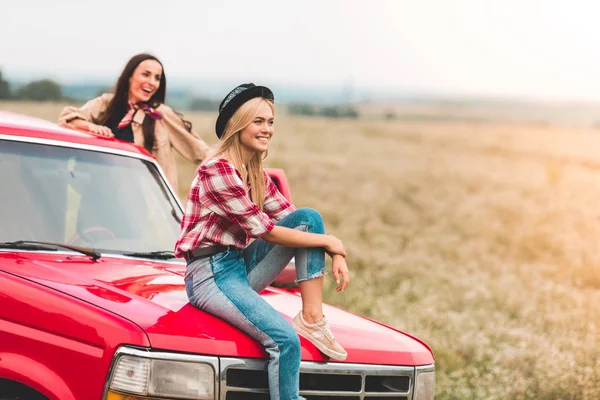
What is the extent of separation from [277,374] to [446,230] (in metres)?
18.6

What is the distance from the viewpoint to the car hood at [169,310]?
3.87 metres

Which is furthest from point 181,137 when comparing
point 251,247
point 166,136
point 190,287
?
point 190,287

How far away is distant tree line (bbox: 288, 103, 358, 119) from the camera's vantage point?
6075 centimetres

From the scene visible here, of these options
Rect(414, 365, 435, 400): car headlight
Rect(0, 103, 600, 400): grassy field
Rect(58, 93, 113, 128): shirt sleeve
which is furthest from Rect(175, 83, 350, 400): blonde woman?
Rect(0, 103, 600, 400): grassy field

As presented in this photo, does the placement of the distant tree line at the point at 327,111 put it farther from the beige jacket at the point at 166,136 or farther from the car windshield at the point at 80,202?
the car windshield at the point at 80,202

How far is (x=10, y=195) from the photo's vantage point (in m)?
5.05

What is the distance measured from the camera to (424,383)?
14.7ft

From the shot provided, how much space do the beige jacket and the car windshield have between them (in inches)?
47.5

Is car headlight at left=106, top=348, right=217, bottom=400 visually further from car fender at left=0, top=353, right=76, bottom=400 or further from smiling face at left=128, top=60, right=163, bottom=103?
smiling face at left=128, top=60, right=163, bottom=103

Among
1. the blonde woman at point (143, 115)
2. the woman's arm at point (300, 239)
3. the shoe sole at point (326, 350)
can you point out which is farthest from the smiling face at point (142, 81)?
the shoe sole at point (326, 350)

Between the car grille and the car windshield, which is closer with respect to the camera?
the car grille

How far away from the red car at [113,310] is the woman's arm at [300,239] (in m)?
0.36

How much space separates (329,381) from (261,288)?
0.68m

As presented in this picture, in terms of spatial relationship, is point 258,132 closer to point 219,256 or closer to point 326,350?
point 219,256
